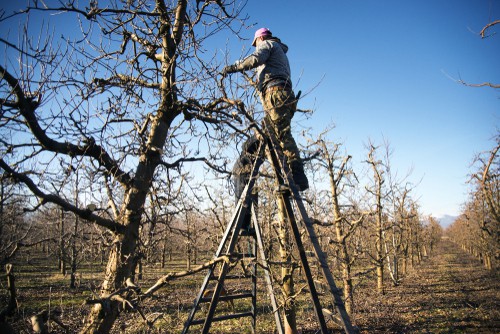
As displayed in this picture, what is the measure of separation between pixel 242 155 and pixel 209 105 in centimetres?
85

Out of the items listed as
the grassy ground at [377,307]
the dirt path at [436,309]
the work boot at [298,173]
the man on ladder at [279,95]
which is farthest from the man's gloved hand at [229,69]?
the dirt path at [436,309]

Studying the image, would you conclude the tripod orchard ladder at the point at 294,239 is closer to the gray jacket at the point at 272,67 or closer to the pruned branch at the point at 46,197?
the gray jacket at the point at 272,67

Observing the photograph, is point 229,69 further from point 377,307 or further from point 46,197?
point 377,307

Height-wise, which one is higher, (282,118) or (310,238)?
(282,118)

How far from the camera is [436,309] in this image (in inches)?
454

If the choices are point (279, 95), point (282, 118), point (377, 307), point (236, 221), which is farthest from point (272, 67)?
point (377, 307)

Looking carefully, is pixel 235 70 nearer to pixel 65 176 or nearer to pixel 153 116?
pixel 153 116

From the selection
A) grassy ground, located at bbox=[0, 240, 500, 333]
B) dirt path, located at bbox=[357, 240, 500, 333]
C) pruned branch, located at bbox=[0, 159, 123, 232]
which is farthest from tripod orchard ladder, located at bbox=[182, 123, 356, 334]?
dirt path, located at bbox=[357, 240, 500, 333]

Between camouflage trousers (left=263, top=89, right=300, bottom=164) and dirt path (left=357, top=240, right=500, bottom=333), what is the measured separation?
8.17 m

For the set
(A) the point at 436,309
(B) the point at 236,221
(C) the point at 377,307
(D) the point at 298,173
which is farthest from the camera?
(C) the point at 377,307

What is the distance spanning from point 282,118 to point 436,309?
42.5ft

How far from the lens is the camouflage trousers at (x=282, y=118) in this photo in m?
3.59

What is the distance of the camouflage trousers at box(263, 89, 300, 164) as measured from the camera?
3586 mm

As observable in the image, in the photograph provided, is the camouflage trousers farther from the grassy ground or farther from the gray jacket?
the grassy ground
